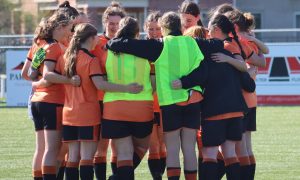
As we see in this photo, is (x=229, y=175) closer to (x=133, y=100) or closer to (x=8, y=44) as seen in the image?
(x=133, y=100)

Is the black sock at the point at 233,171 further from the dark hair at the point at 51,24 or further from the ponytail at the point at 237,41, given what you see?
the dark hair at the point at 51,24

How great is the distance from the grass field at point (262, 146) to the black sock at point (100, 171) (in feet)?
2.69

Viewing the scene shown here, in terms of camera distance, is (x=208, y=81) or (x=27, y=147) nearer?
(x=208, y=81)

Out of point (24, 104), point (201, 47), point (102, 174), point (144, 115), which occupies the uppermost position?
point (201, 47)

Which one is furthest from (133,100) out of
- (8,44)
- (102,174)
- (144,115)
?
(8,44)

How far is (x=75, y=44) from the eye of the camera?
876 centimetres

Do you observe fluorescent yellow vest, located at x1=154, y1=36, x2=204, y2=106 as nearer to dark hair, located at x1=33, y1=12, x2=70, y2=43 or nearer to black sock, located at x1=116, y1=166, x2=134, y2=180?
black sock, located at x1=116, y1=166, x2=134, y2=180

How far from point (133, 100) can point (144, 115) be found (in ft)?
0.61

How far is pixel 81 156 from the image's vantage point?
8.85 meters

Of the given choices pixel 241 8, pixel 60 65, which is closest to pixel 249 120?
pixel 60 65

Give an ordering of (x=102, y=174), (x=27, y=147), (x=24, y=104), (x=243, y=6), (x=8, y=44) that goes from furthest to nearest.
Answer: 1. (x=243, y=6)
2. (x=8, y=44)
3. (x=24, y=104)
4. (x=27, y=147)
5. (x=102, y=174)

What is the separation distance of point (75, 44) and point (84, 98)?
54cm

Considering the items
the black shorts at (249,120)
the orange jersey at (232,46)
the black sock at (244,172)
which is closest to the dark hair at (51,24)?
the orange jersey at (232,46)

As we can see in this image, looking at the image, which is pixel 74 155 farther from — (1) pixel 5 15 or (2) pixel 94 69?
(1) pixel 5 15
